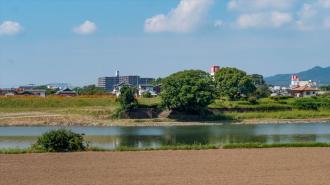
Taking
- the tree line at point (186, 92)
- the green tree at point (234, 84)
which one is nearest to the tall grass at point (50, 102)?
the tree line at point (186, 92)

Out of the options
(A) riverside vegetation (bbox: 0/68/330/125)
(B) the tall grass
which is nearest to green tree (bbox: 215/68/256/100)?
(A) riverside vegetation (bbox: 0/68/330/125)

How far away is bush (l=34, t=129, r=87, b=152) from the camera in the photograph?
2861 cm

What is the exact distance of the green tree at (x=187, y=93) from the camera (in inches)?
2564

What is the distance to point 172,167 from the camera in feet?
71.2

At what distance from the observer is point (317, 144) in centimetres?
3080

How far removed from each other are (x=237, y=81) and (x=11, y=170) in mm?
69292

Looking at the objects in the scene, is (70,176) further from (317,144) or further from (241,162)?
(317,144)

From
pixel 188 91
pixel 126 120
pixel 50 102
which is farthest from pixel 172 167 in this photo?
pixel 50 102

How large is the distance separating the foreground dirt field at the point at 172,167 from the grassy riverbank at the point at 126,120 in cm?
3756

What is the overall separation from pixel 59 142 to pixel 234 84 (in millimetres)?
61442

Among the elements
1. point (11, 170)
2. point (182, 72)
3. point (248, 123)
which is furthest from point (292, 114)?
point (11, 170)

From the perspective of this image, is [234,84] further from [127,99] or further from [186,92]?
[127,99]

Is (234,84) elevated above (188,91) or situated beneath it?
elevated above

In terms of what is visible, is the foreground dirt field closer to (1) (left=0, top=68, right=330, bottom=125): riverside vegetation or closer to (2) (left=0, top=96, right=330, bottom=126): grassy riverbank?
(2) (left=0, top=96, right=330, bottom=126): grassy riverbank
